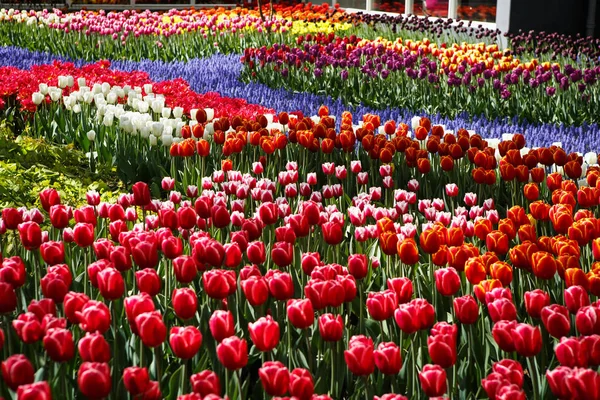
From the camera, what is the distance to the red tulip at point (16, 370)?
1.78 metres

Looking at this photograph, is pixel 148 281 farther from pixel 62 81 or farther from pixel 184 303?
pixel 62 81

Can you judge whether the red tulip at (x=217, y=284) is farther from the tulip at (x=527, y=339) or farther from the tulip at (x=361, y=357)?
the tulip at (x=527, y=339)

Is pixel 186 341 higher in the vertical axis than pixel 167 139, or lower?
higher

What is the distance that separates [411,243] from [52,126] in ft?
14.6

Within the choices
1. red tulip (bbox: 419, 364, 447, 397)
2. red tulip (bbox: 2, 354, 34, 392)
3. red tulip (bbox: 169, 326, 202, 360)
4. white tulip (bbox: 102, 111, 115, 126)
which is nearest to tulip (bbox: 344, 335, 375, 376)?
red tulip (bbox: 419, 364, 447, 397)

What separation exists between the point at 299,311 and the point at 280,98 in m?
7.22

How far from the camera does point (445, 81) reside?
941cm

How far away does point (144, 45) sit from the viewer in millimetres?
13727

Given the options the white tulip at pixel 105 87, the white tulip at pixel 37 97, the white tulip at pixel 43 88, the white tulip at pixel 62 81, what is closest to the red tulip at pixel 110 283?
the white tulip at pixel 37 97

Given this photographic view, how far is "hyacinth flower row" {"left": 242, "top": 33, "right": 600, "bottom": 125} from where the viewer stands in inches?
325

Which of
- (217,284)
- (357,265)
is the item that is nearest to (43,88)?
(357,265)

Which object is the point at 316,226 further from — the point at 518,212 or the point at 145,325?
the point at 145,325

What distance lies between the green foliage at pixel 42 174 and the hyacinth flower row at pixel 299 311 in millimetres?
890

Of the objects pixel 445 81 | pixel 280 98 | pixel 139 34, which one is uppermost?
pixel 139 34
